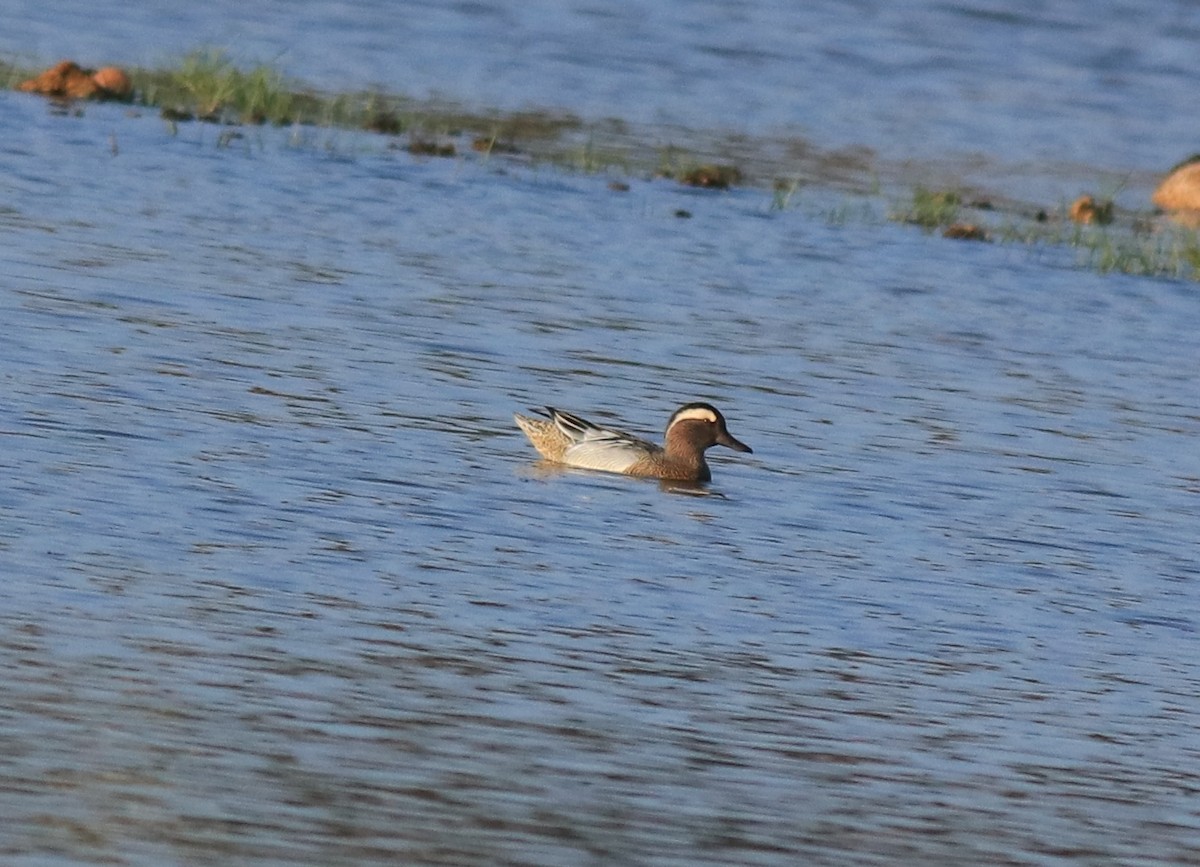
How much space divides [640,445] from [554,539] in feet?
6.78

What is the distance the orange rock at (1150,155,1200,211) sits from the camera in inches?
968

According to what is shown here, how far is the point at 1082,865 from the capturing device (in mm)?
7379

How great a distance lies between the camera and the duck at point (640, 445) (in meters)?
12.6

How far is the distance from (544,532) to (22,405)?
247 centimetres

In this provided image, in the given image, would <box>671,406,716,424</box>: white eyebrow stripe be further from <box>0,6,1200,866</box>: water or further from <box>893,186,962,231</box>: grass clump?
<box>893,186,962,231</box>: grass clump

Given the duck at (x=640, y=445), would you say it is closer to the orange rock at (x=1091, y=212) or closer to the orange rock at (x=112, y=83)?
the orange rock at (x=112, y=83)

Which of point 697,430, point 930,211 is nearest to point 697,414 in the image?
point 697,430

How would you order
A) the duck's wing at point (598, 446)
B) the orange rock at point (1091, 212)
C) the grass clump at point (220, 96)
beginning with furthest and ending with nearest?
the orange rock at point (1091, 212), the grass clump at point (220, 96), the duck's wing at point (598, 446)

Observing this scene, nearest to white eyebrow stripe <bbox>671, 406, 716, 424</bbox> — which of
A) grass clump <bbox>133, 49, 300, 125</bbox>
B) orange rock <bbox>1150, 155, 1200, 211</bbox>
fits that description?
grass clump <bbox>133, 49, 300, 125</bbox>

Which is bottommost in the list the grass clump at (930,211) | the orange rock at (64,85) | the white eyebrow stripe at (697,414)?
the white eyebrow stripe at (697,414)

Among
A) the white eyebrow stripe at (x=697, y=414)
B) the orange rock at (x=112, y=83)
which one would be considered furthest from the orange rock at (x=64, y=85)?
the white eyebrow stripe at (x=697, y=414)

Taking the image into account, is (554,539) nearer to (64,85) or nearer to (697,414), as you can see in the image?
(697,414)

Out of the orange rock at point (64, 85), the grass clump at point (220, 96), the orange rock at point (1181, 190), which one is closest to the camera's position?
the orange rock at point (64, 85)

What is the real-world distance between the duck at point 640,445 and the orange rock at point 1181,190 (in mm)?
12607
